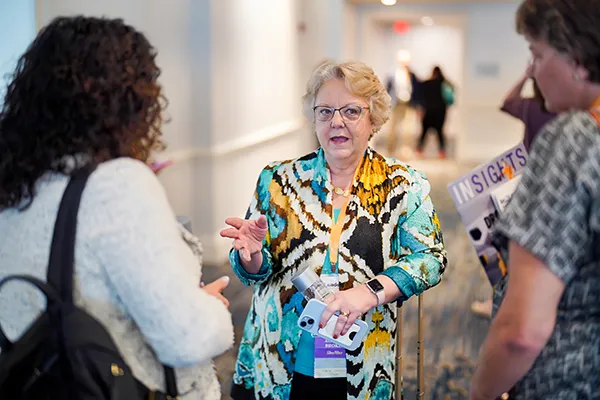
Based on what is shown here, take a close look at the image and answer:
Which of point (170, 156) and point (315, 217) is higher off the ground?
point (315, 217)

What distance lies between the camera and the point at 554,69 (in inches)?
51.4

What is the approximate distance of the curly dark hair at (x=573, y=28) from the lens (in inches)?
49.2

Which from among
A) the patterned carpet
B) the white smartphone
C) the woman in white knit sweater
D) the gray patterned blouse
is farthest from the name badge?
the patterned carpet

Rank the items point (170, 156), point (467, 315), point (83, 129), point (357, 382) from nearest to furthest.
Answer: point (83, 129)
point (357, 382)
point (467, 315)
point (170, 156)

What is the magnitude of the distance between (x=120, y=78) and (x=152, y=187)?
0.74 feet

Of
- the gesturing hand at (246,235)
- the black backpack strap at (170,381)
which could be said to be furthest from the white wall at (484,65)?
the black backpack strap at (170,381)

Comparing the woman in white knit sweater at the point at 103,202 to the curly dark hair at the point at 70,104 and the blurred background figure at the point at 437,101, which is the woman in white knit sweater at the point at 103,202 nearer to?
the curly dark hair at the point at 70,104

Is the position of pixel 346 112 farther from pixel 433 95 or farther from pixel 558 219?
pixel 433 95

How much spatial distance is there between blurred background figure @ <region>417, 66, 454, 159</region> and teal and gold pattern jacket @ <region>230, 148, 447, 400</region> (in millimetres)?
11868

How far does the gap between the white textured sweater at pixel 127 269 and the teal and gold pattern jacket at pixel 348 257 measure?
2.26 ft

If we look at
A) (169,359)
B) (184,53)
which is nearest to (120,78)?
(169,359)

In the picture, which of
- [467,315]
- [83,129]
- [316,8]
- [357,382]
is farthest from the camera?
[316,8]

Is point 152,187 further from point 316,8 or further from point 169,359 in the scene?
point 316,8

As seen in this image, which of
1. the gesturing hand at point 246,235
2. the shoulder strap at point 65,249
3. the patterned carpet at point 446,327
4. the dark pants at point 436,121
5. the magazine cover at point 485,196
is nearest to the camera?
the shoulder strap at point 65,249
